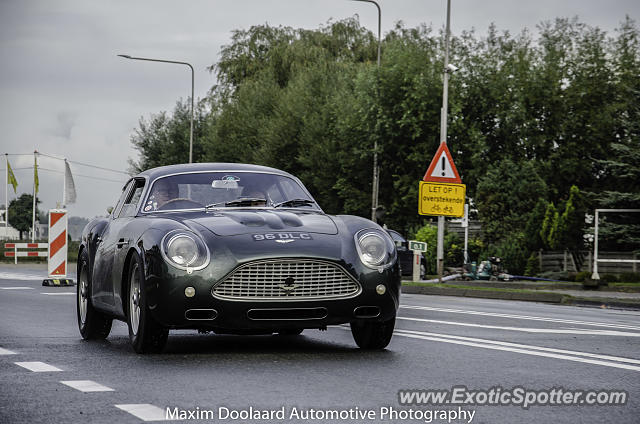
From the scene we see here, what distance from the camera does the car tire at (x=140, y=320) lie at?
8.23 metres

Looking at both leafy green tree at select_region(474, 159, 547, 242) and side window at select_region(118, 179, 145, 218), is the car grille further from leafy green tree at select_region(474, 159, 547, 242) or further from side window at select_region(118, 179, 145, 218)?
leafy green tree at select_region(474, 159, 547, 242)

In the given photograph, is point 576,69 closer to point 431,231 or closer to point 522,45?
point 522,45

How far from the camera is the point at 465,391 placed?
6391 millimetres

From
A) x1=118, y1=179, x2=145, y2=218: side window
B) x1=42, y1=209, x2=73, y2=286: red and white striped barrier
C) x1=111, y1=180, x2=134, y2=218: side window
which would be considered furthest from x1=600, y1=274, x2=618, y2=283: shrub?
x1=118, y1=179, x2=145, y2=218: side window

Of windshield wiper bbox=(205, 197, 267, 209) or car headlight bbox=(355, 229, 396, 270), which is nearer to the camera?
car headlight bbox=(355, 229, 396, 270)

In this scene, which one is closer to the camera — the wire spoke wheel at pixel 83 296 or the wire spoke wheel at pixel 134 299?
the wire spoke wheel at pixel 134 299

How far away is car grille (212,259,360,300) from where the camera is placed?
8008 millimetres

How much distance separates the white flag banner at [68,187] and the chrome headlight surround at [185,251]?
19.3m

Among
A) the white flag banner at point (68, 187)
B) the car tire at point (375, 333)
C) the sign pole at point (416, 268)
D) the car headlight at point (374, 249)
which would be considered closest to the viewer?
the car headlight at point (374, 249)

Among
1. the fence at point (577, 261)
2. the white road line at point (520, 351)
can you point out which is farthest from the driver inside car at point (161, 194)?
the fence at point (577, 261)

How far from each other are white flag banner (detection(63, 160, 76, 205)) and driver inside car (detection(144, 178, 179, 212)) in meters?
17.7

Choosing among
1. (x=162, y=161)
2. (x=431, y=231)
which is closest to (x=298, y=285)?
(x=431, y=231)

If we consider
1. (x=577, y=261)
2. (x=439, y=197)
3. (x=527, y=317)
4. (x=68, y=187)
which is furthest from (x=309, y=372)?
(x=577, y=261)

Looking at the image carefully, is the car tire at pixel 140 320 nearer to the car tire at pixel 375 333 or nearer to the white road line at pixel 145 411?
the car tire at pixel 375 333
